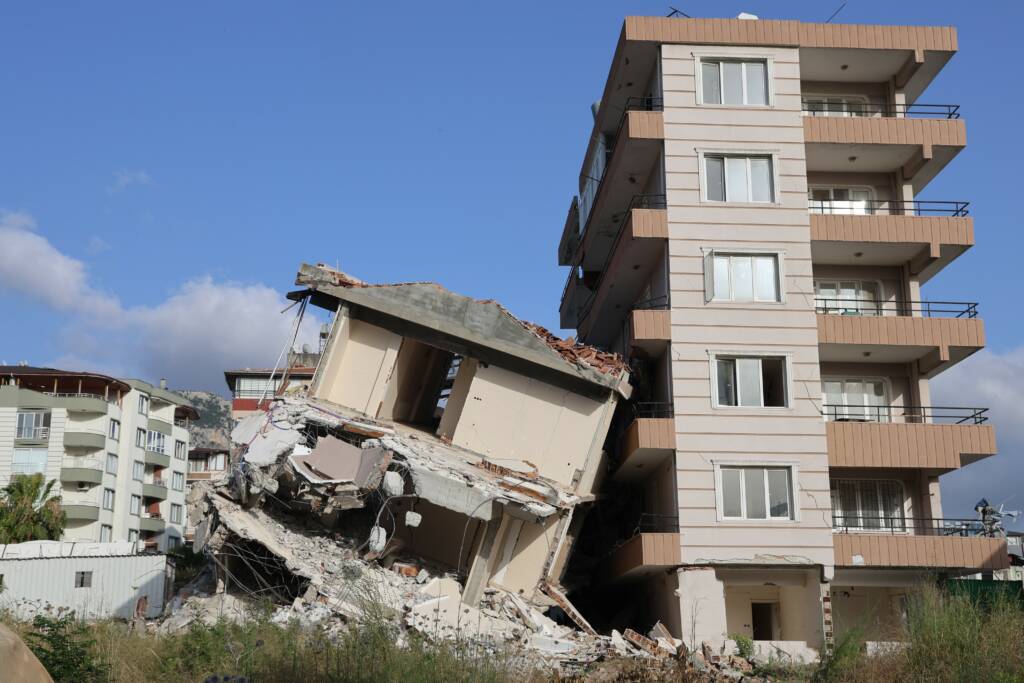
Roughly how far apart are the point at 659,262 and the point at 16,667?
23902 millimetres

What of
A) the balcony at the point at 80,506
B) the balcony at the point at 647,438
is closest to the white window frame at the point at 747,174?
the balcony at the point at 647,438

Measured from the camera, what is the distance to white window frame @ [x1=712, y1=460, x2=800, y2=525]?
28484 mm

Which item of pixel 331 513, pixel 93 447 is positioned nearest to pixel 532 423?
pixel 331 513

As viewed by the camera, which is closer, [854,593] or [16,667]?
[16,667]

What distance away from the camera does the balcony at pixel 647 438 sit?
94.6 ft

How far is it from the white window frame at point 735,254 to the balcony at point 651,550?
6180mm

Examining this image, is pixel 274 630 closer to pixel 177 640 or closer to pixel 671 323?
pixel 177 640

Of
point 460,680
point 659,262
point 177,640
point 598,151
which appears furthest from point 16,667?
point 598,151

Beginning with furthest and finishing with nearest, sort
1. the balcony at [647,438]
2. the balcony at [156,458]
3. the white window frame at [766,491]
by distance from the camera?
the balcony at [156,458] < the balcony at [647,438] < the white window frame at [766,491]

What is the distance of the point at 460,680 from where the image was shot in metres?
11.9

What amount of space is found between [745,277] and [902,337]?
185 inches

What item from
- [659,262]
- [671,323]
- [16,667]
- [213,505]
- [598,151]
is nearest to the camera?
[16,667]

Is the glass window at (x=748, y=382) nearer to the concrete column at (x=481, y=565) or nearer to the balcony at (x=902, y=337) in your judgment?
the balcony at (x=902, y=337)

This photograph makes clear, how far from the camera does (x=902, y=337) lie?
30062mm
